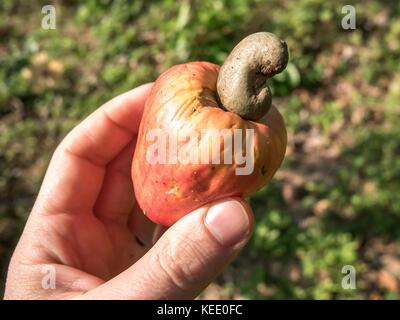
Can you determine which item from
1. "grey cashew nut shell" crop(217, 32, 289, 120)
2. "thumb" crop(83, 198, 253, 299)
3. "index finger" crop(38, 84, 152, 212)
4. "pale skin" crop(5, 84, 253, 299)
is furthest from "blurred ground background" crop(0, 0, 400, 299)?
"grey cashew nut shell" crop(217, 32, 289, 120)

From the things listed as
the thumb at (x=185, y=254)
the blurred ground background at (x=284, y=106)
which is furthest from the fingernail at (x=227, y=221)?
the blurred ground background at (x=284, y=106)

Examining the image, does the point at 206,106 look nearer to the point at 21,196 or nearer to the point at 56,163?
the point at 56,163

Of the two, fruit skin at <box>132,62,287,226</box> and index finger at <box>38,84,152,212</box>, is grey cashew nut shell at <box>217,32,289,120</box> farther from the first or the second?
index finger at <box>38,84,152,212</box>

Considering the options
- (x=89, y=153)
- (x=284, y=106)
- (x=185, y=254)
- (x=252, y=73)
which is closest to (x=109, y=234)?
(x=89, y=153)

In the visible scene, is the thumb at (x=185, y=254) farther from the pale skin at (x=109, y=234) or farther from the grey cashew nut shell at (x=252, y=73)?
the grey cashew nut shell at (x=252, y=73)

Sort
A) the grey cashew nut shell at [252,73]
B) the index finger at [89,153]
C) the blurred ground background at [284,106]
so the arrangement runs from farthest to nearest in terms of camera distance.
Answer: the blurred ground background at [284,106] → the index finger at [89,153] → the grey cashew nut shell at [252,73]
